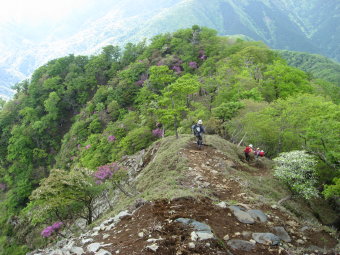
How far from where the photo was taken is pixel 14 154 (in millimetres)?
57188

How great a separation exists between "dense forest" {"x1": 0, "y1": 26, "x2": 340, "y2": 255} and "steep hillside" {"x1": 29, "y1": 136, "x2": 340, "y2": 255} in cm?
479

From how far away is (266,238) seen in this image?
8992mm

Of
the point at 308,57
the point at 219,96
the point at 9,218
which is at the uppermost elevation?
the point at 219,96

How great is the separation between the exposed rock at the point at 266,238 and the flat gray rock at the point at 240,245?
0.55 metres

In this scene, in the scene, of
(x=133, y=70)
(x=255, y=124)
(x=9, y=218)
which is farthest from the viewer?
(x=133, y=70)

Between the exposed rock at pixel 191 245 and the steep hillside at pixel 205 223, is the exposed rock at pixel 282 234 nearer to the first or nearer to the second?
the steep hillside at pixel 205 223

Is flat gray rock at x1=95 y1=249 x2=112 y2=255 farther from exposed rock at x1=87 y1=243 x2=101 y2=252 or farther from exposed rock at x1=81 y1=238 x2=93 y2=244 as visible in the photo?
exposed rock at x1=81 y1=238 x2=93 y2=244

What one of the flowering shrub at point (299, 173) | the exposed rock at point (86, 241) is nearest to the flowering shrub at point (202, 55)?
the flowering shrub at point (299, 173)

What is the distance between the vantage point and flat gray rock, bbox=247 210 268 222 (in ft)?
34.6

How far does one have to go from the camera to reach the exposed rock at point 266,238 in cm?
882

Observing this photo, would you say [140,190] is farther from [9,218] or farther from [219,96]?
[9,218]

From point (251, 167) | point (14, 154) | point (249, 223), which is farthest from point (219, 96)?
point (14, 154)

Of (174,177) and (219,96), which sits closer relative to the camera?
(174,177)

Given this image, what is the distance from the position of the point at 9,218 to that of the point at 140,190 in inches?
1689
